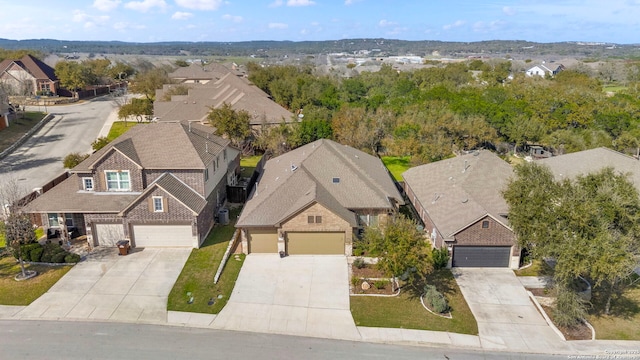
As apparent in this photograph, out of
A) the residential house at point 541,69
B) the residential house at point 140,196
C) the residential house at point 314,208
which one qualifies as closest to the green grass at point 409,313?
the residential house at point 314,208

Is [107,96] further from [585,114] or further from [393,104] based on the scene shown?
Answer: [585,114]

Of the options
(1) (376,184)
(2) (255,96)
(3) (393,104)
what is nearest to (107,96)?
(2) (255,96)

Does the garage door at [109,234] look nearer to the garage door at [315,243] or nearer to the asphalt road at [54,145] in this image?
the garage door at [315,243]

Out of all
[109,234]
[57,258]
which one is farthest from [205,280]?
[57,258]

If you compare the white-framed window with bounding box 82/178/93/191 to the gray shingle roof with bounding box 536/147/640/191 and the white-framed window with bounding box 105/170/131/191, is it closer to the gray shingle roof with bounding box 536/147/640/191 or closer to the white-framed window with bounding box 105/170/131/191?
the white-framed window with bounding box 105/170/131/191

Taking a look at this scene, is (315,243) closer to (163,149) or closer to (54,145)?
(163,149)

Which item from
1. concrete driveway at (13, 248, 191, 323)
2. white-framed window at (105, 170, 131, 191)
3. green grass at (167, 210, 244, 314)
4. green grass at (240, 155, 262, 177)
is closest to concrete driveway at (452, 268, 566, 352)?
green grass at (167, 210, 244, 314)

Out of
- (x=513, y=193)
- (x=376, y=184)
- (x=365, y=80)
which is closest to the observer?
(x=513, y=193)
